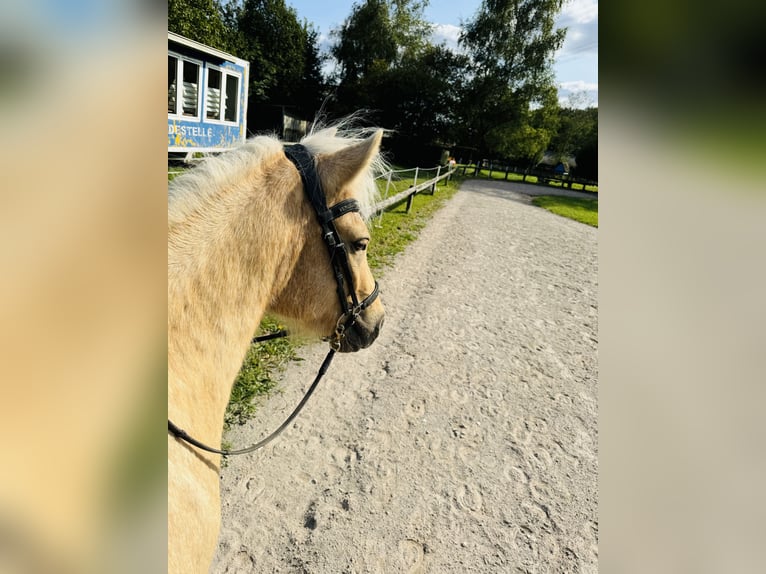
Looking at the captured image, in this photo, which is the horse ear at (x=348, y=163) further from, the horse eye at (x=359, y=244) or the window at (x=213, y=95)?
the window at (x=213, y=95)

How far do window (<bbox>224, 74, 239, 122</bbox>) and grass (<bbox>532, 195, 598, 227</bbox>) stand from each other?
12.9 m

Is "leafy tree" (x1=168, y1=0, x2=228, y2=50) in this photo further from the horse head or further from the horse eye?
the horse eye

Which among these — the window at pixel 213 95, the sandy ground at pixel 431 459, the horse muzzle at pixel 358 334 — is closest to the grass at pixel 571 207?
the sandy ground at pixel 431 459

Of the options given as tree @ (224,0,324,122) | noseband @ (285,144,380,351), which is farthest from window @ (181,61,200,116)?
tree @ (224,0,324,122)

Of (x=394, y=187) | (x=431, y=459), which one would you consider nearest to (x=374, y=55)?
(x=394, y=187)

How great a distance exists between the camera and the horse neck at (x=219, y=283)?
1.41m

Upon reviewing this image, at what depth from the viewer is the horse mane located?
150 centimetres

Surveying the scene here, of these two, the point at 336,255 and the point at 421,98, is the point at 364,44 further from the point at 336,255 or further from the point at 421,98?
the point at 336,255

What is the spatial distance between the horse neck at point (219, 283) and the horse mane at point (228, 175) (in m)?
0.03

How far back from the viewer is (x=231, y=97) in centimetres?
1348
